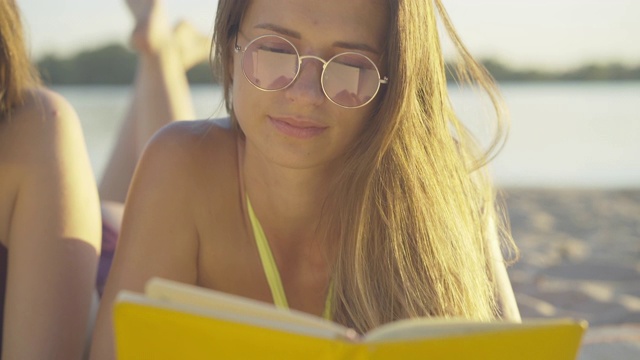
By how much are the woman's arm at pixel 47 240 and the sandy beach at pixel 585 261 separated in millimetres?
1528

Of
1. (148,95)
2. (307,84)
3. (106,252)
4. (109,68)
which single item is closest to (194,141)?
(307,84)

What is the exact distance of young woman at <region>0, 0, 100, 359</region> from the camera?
219cm

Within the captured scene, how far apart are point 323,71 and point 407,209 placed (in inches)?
15.8

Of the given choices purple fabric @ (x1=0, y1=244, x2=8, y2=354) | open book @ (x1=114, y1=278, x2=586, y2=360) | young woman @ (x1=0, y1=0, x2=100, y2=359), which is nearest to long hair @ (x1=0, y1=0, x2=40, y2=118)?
young woman @ (x1=0, y1=0, x2=100, y2=359)

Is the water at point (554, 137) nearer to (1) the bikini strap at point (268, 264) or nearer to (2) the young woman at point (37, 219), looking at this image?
(1) the bikini strap at point (268, 264)

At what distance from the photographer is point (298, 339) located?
3.87ft

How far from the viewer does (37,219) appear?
2207 millimetres

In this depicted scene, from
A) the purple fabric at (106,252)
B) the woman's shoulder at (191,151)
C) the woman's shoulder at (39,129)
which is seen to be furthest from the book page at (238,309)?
the purple fabric at (106,252)

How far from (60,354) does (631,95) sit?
13151mm

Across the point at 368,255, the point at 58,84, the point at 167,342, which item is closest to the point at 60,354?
the point at 368,255

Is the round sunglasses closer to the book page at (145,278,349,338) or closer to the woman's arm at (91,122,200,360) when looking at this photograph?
the woman's arm at (91,122,200,360)

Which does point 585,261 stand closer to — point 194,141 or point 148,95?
point 148,95

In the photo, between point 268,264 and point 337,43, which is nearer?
point 337,43

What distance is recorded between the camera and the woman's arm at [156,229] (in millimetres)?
2133
